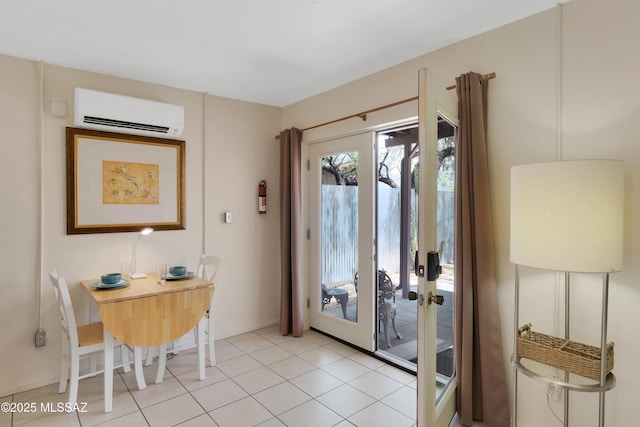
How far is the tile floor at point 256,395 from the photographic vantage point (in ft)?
7.27

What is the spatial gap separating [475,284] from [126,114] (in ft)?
9.53

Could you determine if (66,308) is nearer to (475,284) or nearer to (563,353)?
(475,284)

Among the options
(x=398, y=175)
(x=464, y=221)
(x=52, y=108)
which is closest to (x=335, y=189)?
(x=398, y=175)

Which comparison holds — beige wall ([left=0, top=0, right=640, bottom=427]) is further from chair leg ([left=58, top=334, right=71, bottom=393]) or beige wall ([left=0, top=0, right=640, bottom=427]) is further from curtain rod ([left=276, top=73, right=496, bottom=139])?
chair leg ([left=58, top=334, right=71, bottom=393])

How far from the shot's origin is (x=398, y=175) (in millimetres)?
3076

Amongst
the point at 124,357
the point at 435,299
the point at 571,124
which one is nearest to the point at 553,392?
the point at 435,299

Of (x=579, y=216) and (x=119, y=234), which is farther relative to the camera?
(x=119, y=234)

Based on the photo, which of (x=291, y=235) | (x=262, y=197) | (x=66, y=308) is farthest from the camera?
(x=262, y=197)

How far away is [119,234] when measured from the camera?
9.80 feet

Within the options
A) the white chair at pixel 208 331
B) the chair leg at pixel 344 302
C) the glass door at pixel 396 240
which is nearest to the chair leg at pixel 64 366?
the white chair at pixel 208 331

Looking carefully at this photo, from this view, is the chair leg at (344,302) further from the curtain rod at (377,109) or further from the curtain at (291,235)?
the curtain rod at (377,109)

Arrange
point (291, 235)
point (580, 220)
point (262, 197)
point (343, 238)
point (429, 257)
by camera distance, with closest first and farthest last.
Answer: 1. point (580, 220)
2. point (429, 257)
3. point (343, 238)
4. point (291, 235)
5. point (262, 197)

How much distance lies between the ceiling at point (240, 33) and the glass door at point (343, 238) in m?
0.79

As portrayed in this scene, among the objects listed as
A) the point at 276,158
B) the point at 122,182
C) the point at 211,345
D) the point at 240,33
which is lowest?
the point at 211,345
